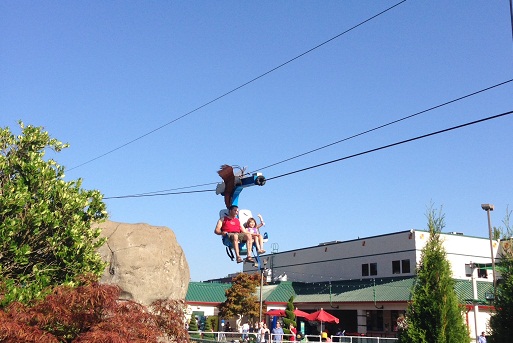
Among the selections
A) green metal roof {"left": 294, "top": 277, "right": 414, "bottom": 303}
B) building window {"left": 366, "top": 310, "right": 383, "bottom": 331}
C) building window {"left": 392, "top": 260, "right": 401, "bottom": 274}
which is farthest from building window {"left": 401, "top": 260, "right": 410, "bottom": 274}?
building window {"left": 366, "top": 310, "right": 383, "bottom": 331}

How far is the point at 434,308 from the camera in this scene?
13516mm

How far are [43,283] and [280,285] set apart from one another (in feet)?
133

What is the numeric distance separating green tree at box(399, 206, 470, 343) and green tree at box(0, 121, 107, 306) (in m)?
7.57

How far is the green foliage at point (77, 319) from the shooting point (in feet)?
36.0

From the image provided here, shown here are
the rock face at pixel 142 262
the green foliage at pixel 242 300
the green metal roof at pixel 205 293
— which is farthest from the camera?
the green metal roof at pixel 205 293

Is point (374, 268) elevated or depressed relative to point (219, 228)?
elevated

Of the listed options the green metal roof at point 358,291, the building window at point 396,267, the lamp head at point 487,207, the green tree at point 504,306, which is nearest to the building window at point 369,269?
the green metal roof at point 358,291

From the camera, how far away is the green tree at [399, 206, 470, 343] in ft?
43.9

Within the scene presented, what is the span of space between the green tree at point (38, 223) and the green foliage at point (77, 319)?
0.78 m

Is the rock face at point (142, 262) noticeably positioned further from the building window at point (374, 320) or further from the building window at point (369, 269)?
the building window at point (369, 269)

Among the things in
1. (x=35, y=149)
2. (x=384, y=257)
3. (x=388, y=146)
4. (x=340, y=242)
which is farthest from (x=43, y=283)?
(x=340, y=242)

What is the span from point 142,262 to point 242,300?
1160 inches

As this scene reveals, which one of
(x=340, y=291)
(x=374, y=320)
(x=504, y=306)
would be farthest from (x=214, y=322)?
(x=504, y=306)

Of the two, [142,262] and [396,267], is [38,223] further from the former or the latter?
[396,267]
